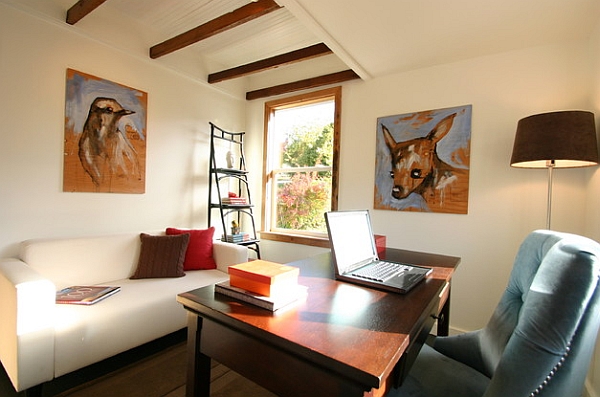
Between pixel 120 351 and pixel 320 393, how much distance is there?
1666 millimetres

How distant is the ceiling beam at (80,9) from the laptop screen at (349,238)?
2262 mm

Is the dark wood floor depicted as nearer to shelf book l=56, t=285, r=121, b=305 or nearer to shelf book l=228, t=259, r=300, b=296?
shelf book l=56, t=285, r=121, b=305

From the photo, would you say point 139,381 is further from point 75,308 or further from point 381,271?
point 381,271

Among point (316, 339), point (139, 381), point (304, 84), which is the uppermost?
point (304, 84)

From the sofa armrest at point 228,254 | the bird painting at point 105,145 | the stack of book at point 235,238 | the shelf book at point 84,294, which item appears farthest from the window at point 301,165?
the shelf book at point 84,294

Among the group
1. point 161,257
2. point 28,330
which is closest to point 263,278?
point 28,330

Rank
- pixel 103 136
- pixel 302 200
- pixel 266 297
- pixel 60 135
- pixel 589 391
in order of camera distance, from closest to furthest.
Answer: pixel 266 297
pixel 589 391
pixel 60 135
pixel 103 136
pixel 302 200

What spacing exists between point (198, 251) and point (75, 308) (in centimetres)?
101

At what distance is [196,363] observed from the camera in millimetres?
917

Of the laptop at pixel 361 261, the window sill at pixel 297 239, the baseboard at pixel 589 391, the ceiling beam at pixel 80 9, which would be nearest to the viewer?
the laptop at pixel 361 261

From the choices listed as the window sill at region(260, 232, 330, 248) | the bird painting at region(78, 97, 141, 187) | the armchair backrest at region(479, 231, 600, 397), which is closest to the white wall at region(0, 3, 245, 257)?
the bird painting at region(78, 97, 141, 187)

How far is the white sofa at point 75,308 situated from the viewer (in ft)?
4.69

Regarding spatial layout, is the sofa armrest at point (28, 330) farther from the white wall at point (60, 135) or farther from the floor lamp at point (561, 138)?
the floor lamp at point (561, 138)

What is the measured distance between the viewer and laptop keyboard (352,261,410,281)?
1.16m
